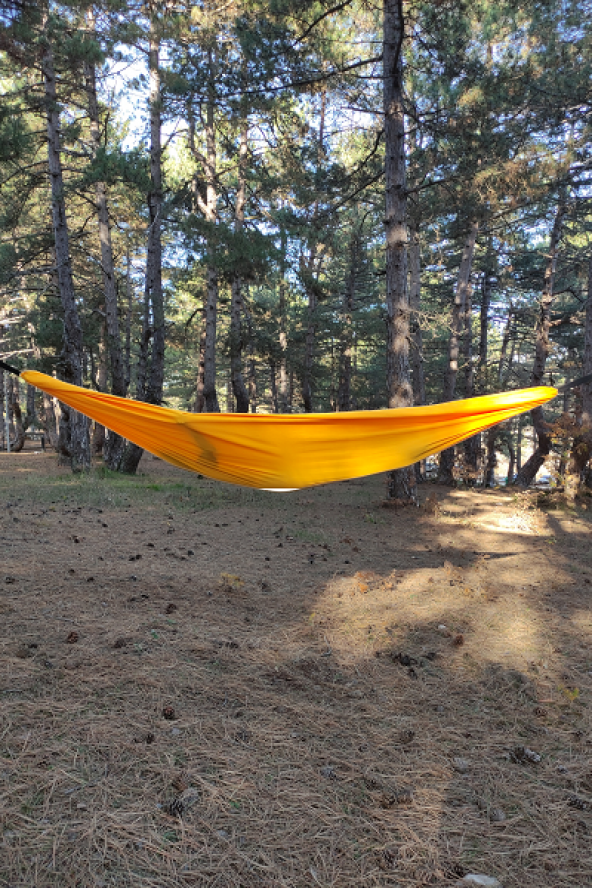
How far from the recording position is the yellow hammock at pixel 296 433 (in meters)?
2.82

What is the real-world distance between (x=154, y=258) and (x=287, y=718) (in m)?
7.00

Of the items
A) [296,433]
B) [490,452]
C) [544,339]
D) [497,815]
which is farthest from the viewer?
[490,452]

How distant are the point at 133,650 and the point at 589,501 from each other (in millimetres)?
7144

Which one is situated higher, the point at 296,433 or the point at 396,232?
the point at 396,232

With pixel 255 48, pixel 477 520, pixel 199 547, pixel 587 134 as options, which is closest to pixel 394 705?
pixel 199 547

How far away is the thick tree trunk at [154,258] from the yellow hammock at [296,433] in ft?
14.0

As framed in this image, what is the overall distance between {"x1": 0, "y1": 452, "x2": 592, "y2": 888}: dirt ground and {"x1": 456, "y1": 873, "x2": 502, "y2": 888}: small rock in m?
0.02

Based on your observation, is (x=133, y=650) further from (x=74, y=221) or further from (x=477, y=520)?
(x=74, y=221)

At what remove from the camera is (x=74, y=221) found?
1267cm

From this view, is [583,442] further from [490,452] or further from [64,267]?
[64,267]

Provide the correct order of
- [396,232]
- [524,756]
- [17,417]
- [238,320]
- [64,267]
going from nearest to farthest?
[524,756]
[396,232]
[64,267]
[238,320]
[17,417]

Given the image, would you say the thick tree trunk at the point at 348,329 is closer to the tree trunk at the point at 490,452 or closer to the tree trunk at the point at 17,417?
the tree trunk at the point at 490,452

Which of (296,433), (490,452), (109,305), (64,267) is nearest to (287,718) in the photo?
(296,433)

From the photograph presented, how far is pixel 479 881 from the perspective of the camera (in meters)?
1.18
